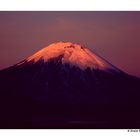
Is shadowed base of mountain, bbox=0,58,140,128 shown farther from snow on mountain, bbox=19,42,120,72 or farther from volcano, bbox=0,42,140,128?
snow on mountain, bbox=19,42,120,72

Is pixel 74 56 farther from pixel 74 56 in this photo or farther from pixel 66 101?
pixel 66 101

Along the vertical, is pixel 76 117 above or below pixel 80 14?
below

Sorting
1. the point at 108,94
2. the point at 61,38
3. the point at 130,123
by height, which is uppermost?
the point at 61,38

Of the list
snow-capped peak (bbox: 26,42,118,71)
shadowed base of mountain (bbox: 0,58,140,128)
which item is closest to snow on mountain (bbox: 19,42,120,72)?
snow-capped peak (bbox: 26,42,118,71)

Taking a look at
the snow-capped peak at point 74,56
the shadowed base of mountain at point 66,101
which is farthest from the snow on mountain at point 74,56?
the shadowed base of mountain at point 66,101

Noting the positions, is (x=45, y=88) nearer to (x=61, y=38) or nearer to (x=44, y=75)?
(x=44, y=75)

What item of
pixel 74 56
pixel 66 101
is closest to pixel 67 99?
pixel 66 101

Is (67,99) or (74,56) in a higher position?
(74,56)

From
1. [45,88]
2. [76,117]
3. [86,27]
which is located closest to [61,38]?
[86,27]
